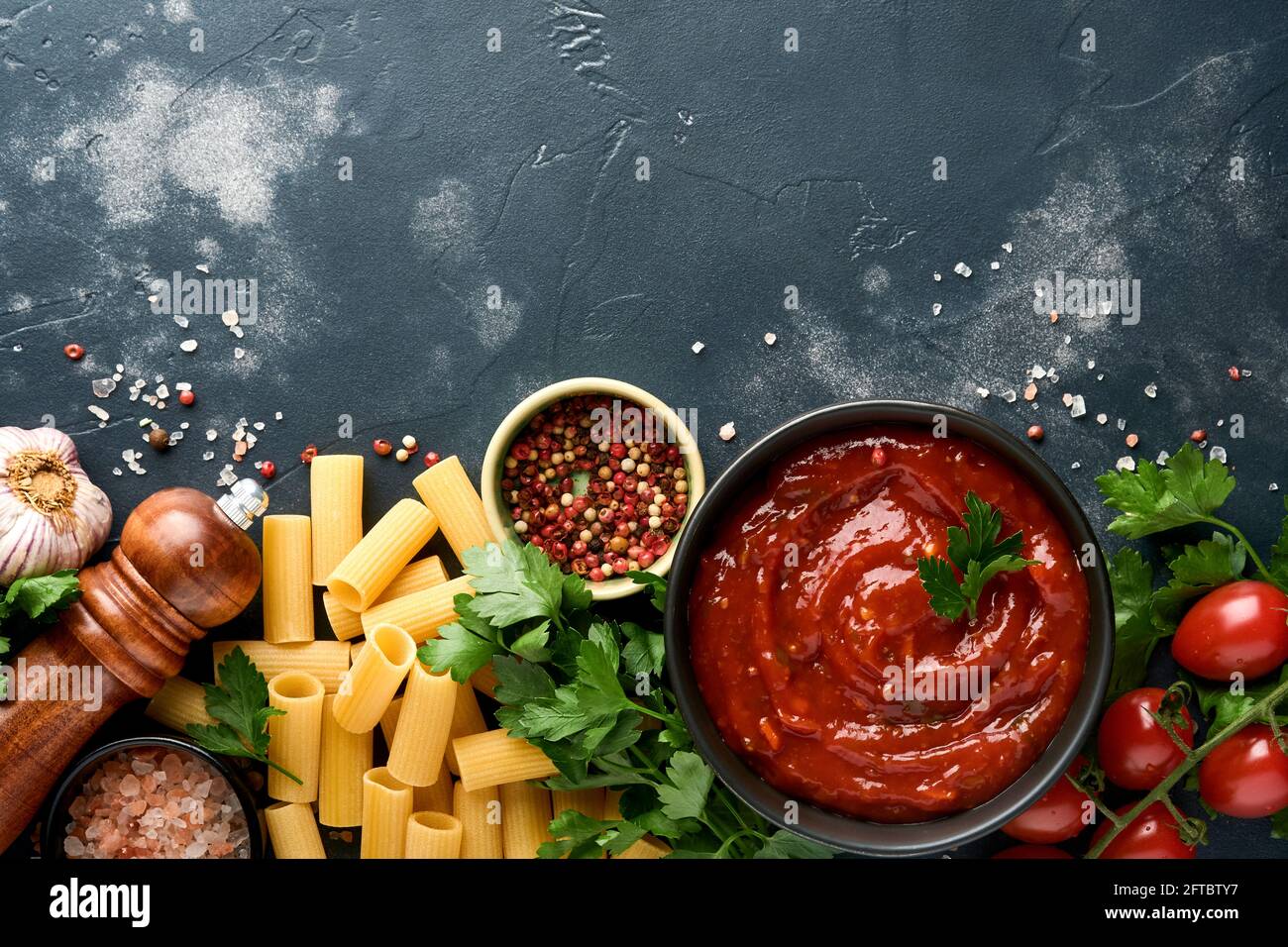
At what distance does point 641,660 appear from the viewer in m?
2.98

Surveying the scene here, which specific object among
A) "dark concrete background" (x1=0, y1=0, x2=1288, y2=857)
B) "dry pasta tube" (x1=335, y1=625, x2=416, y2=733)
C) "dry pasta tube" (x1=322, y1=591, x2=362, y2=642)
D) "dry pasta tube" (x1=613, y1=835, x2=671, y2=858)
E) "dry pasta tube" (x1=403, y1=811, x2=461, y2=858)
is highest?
"dark concrete background" (x1=0, y1=0, x2=1288, y2=857)

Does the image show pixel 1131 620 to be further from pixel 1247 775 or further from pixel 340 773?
pixel 340 773

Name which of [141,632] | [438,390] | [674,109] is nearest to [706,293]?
[674,109]

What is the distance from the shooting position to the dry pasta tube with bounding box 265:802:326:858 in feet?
10.2

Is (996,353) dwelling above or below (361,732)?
above

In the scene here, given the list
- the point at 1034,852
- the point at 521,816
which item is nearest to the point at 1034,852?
the point at 1034,852

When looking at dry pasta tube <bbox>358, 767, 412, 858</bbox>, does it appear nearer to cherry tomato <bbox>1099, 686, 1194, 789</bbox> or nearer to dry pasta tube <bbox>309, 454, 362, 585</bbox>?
dry pasta tube <bbox>309, 454, 362, 585</bbox>

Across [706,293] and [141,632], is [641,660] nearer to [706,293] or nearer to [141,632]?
[706,293]

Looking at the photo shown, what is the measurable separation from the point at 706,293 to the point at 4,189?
6.39 ft

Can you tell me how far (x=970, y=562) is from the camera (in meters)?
2.48

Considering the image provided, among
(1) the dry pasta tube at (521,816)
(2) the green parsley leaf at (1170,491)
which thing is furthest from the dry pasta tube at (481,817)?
(2) the green parsley leaf at (1170,491)

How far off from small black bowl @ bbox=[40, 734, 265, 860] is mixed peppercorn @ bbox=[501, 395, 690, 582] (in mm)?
→ 933

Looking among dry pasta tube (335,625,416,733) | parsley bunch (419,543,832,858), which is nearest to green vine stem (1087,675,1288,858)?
parsley bunch (419,543,832,858)

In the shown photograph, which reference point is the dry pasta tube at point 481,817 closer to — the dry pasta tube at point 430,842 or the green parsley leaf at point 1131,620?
the dry pasta tube at point 430,842
